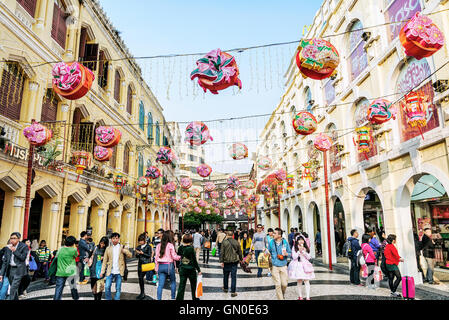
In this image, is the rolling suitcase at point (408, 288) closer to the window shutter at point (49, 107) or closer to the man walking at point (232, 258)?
the man walking at point (232, 258)

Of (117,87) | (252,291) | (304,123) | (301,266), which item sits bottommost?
(252,291)

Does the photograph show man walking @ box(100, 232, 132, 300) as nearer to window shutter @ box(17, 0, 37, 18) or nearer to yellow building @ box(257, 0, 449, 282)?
yellow building @ box(257, 0, 449, 282)

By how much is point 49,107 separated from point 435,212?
52.2 feet

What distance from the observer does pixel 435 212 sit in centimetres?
1109

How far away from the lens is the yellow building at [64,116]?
9.59 m

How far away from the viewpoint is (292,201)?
68.0ft

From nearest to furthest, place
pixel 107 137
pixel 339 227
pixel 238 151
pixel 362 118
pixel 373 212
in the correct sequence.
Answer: pixel 107 137 → pixel 362 118 → pixel 238 151 → pixel 373 212 → pixel 339 227

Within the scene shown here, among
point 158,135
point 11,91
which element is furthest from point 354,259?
point 158,135

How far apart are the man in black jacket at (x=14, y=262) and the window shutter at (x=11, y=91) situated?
554 centimetres

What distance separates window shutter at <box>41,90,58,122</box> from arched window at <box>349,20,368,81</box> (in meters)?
12.3

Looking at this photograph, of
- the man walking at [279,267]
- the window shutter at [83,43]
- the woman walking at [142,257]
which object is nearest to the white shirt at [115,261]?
the woman walking at [142,257]

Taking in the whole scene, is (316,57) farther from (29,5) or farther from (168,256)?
(29,5)
